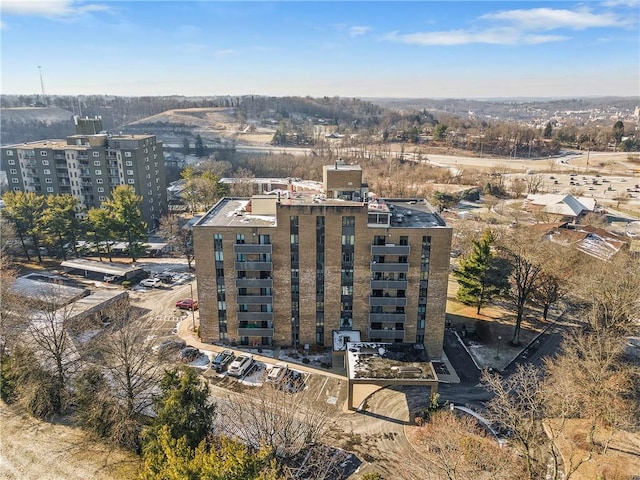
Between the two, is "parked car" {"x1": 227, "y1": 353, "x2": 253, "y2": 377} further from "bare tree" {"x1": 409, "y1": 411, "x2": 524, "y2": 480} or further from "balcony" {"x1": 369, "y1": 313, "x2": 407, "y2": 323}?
"bare tree" {"x1": 409, "y1": 411, "x2": 524, "y2": 480}

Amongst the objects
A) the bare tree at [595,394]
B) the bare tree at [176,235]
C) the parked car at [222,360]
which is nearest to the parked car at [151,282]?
the bare tree at [176,235]

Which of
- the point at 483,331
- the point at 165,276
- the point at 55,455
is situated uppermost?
the point at 165,276

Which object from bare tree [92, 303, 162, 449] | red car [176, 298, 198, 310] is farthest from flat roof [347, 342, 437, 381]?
red car [176, 298, 198, 310]

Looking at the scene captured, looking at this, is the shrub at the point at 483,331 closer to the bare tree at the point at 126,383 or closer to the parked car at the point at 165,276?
the bare tree at the point at 126,383

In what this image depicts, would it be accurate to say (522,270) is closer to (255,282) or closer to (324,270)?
(324,270)

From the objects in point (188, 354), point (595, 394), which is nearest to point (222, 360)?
point (188, 354)
